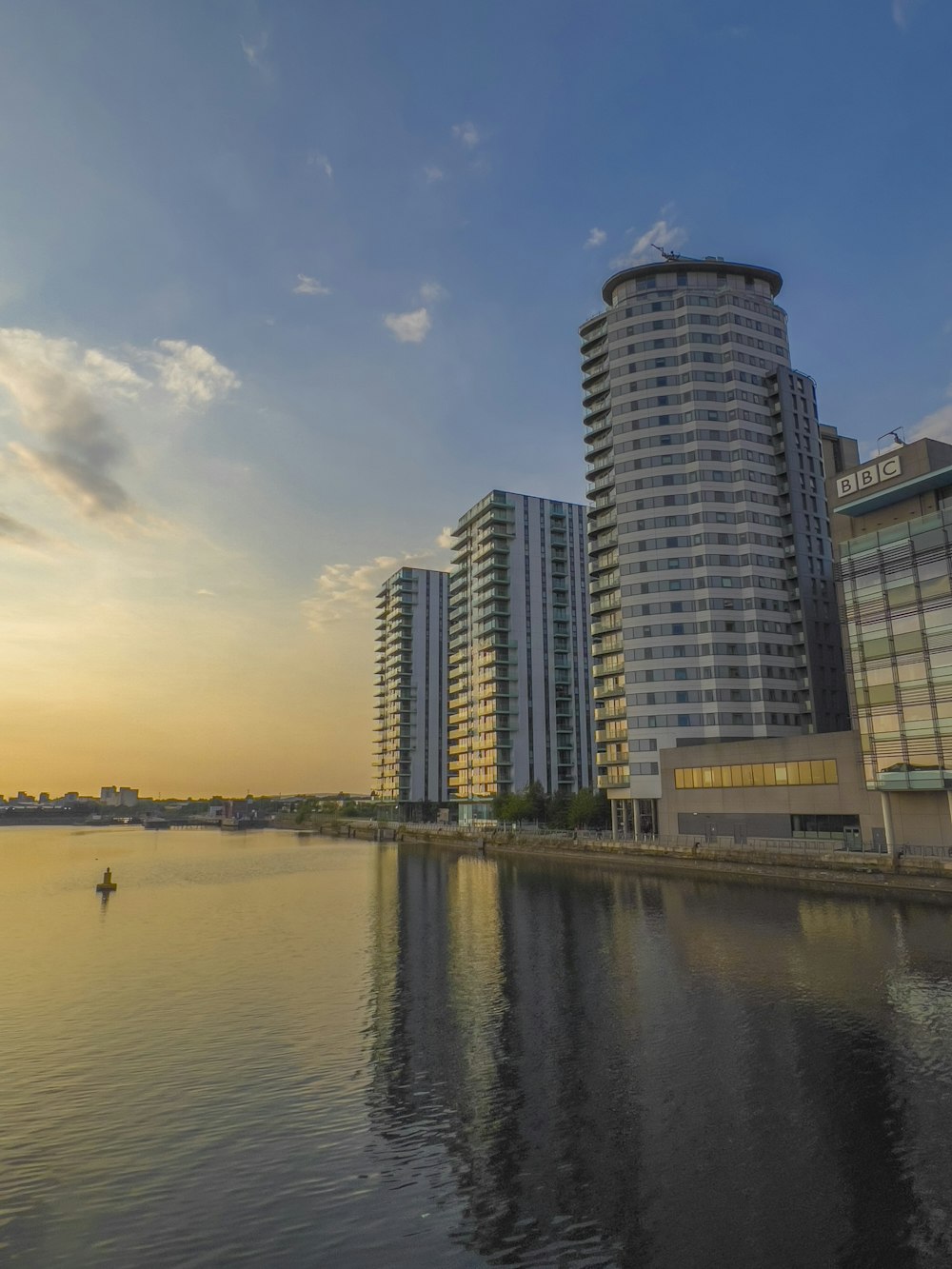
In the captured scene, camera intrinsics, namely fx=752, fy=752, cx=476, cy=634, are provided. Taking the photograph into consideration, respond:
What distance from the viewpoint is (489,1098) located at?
23016 mm

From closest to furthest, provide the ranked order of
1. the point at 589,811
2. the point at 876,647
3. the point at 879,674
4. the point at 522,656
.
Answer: the point at 879,674 → the point at 876,647 → the point at 589,811 → the point at 522,656

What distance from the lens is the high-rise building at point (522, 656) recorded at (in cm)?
17325

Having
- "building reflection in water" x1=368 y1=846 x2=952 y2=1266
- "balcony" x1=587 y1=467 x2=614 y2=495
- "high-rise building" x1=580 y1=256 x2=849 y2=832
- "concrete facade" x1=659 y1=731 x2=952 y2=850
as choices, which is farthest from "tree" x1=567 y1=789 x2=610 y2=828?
"building reflection in water" x1=368 y1=846 x2=952 y2=1266

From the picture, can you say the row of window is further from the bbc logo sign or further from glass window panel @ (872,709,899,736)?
the bbc logo sign

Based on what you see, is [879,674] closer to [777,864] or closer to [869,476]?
[869,476]

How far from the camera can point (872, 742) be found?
2717 inches

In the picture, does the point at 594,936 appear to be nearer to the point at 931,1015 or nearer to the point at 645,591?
the point at 931,1015

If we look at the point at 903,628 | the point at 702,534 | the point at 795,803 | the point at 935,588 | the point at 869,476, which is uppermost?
the point at 702,534

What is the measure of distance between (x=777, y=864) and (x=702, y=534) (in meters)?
57.9

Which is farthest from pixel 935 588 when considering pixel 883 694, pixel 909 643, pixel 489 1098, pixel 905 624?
pixel 489 1098

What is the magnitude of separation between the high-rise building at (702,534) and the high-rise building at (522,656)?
178ft

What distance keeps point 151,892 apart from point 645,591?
77.5 m

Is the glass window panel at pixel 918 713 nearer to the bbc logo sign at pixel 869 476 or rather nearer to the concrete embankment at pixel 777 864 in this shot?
the concrete embankment at pixel 777 864

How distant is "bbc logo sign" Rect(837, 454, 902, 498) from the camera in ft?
232
